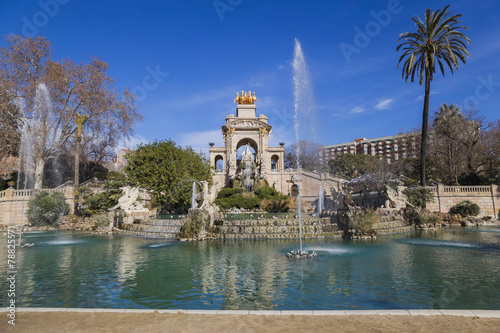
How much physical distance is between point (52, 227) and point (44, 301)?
2537 cm

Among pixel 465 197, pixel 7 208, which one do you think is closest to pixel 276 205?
pixel 465 197

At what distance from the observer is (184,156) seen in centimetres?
3538

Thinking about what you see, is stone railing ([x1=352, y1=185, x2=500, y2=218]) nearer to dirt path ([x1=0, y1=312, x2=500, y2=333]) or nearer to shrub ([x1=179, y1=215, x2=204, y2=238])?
shrub ([x1=179, y1=215, x2=204, y2=238])

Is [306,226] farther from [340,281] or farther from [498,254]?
[340,281]

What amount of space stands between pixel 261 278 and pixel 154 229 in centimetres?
1337

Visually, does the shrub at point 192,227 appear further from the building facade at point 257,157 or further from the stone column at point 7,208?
the building facade at point 257,157

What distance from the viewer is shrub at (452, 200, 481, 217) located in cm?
2902

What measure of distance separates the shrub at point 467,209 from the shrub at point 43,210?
38.2m

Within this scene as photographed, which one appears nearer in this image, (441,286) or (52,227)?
(441,286)

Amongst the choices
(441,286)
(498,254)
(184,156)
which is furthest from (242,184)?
(441,286)

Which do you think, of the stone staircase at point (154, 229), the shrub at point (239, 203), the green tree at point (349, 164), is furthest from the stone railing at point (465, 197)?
the green tree at point (349, 164)

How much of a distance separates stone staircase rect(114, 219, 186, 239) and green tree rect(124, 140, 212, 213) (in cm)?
1075

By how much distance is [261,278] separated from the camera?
28.4 ft

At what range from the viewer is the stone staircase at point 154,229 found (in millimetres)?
19328
